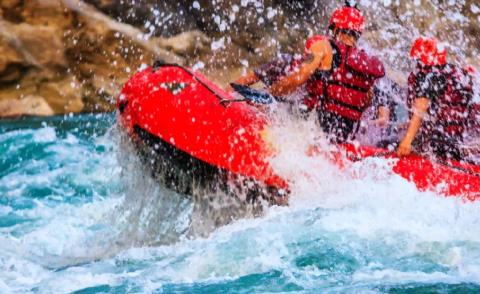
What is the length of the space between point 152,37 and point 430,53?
19.2 ft

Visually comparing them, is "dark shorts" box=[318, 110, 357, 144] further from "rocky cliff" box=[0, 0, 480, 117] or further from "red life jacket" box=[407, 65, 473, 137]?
"rocky cliff" box=[0, 0, 480, 117]

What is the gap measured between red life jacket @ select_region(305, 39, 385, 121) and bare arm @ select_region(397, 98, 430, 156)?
41 centimetres

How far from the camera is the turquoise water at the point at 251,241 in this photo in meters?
3.85

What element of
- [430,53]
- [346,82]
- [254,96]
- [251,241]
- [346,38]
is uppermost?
[346,38]

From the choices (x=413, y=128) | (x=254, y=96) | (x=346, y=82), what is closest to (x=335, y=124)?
(x=346, y=82)

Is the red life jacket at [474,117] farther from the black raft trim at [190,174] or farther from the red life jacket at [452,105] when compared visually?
the black raft trim at [190,174]

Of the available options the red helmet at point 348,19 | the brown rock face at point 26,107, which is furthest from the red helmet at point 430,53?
the brown rock face at point 26,107

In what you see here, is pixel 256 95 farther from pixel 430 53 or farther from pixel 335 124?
pixel 430 53

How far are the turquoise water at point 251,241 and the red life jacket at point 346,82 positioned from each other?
53cm

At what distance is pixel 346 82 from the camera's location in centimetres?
486

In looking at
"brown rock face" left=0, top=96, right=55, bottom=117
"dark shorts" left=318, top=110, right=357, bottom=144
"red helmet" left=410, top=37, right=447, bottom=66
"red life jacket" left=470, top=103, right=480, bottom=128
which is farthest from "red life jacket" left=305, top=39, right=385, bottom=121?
"brown rock face" left=0, top=96, right=55, bottom=117

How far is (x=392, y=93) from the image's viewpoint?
5.41 metres

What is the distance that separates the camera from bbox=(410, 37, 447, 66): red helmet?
473 cm

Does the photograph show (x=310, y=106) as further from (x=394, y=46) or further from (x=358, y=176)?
(x=394, y=46)
